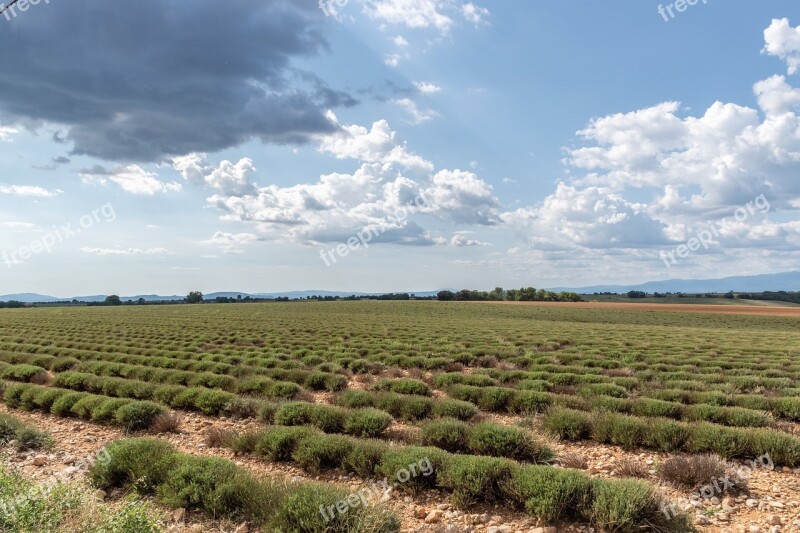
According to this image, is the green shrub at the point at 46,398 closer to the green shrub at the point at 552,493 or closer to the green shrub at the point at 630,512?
the green shrub at the point at 552,493

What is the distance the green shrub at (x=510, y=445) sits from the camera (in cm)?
841

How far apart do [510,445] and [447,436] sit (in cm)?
126

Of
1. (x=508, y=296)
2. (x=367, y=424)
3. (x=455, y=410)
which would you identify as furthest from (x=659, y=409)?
(x=508, y=296)

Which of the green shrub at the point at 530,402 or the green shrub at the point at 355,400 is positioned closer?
the green shrub at the point at 530,402

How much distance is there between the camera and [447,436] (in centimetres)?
913

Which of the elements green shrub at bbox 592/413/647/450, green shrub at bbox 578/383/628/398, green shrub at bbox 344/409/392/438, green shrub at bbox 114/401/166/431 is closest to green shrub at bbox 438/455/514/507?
green shrub at bbox 344/409/392/438

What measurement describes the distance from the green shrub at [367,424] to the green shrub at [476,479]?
303cm

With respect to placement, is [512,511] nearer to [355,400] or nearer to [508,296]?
[355,400]

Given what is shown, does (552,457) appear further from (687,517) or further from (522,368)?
(522,368)

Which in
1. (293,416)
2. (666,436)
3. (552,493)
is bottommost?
(293,416)

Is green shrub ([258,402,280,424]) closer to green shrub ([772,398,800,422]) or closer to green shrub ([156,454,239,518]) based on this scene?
green shrub ([156,454,239,518])

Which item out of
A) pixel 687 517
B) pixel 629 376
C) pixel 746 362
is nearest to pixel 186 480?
A: pixel 687 517

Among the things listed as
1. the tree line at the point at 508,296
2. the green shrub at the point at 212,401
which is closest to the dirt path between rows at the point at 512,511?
the green shrub at the point at 212,401

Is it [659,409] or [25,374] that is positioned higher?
[659,409]
